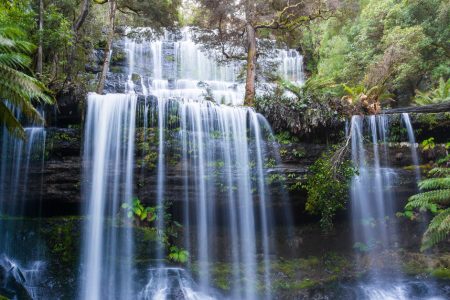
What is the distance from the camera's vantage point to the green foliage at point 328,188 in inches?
385

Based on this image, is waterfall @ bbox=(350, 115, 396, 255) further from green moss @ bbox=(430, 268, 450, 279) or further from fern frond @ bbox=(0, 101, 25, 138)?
fern frond @ bbox=(0, 101, 25, 138)

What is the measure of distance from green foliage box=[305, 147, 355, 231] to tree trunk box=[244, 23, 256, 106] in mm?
4200

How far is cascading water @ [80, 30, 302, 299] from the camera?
10.0 metres

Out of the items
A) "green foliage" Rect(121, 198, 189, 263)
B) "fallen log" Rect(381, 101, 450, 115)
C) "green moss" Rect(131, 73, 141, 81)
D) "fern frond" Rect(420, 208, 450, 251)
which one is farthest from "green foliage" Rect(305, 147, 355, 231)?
"green moss" Rect(131, 73, 141, 81)

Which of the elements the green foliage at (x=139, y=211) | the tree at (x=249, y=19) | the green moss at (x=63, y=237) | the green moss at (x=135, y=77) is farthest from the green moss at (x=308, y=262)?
the green moss at (x=135, y=77)

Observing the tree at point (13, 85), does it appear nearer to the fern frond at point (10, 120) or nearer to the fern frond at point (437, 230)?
the fern frond at point (10, 120)

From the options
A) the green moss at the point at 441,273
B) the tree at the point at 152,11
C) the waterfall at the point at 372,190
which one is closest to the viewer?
the green moss at the point at 441,273

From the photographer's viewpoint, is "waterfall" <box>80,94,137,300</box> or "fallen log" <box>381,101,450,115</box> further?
"fallen log" <box>381,101,450,115</box>

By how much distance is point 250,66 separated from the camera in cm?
1414

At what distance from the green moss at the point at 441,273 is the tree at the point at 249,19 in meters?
7.59

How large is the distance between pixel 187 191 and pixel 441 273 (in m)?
7.11

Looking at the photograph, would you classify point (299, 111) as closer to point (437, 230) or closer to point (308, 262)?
point (308, 262)

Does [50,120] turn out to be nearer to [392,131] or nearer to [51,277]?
[51,277]

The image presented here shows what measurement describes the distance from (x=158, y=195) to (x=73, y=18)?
7804 millimetres
